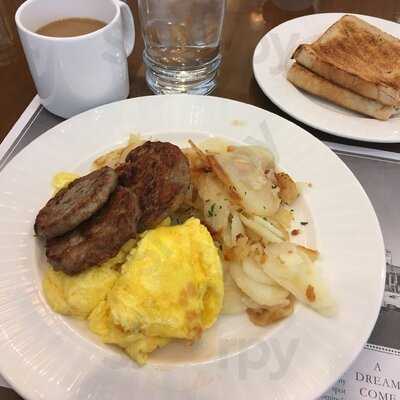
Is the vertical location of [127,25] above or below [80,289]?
above

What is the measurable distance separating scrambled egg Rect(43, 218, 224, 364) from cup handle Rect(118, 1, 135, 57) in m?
0.91

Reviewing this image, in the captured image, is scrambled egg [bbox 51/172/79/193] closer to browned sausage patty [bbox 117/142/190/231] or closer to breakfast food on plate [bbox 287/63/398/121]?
browned sausage patty [bbox 117/142/190/231]

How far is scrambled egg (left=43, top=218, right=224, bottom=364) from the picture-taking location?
1.02m

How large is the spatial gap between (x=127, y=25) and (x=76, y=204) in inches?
35.4

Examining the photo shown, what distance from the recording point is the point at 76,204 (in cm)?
110

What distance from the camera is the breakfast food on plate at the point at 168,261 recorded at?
1.04 meters

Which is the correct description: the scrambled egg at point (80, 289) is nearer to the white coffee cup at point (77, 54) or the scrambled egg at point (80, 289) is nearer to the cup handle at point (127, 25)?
the white coffee cup at point (77, 54)

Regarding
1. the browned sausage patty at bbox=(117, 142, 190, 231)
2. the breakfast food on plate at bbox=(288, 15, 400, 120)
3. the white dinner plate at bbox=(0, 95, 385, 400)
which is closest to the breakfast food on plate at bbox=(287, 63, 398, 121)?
the breakfast food on plate at bbox=(288, 15, 400, 120)

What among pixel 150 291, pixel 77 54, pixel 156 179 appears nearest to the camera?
pixel 150 291

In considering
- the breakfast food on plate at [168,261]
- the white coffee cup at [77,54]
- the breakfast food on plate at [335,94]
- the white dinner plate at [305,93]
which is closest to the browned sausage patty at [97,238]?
the breakfast food on plate at [168,261]

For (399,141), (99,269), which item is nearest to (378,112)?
(399,141)

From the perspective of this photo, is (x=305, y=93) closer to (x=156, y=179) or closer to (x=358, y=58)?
(x=358, y=58)

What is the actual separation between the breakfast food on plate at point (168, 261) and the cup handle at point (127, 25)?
0.63m

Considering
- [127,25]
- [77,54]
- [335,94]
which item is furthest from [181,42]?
[335,94]
